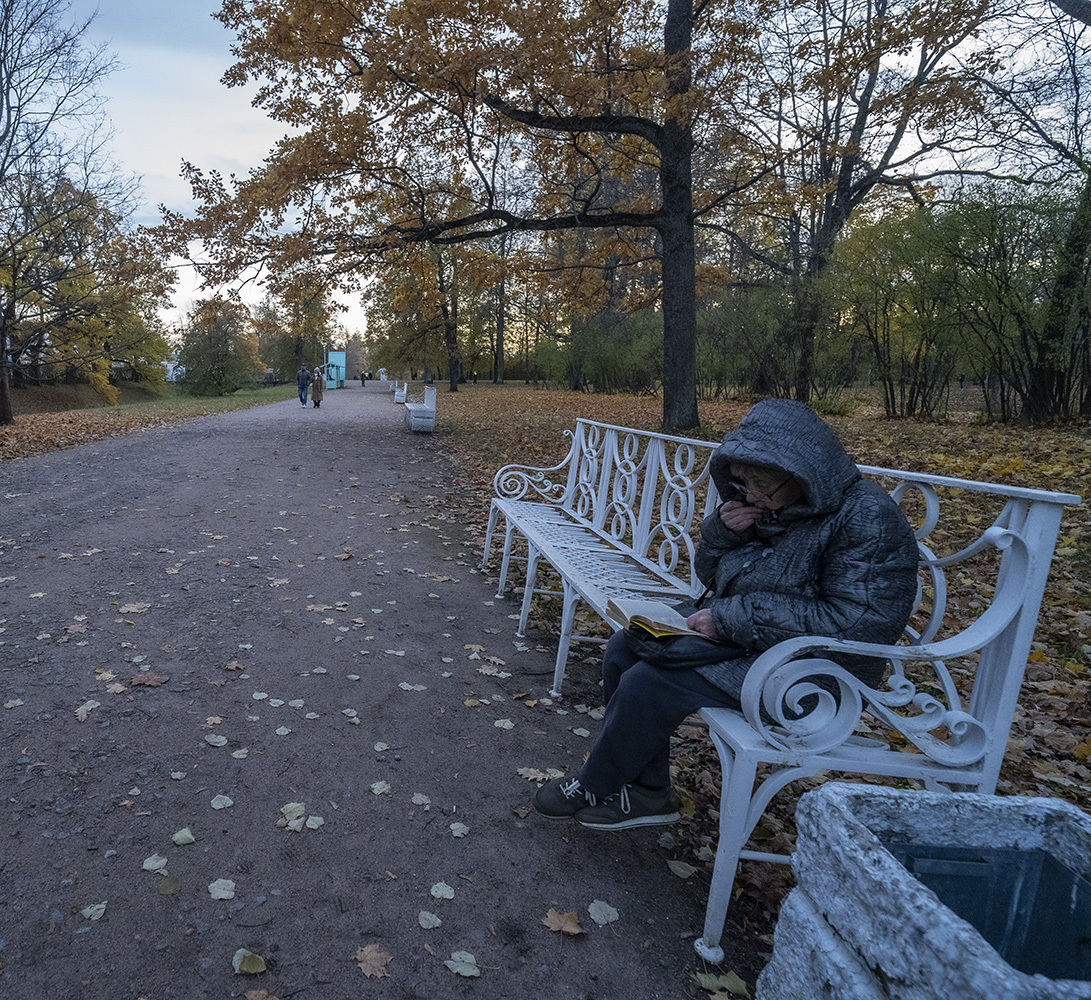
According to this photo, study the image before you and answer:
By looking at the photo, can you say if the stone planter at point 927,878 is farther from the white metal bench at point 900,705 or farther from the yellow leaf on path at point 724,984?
the yellow leaf on path at point 724,984

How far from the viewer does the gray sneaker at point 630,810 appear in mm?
2508

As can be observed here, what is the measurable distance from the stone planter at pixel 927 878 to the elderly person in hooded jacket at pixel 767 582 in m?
0.75

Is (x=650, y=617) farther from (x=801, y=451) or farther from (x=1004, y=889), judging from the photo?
(x=1004, y=889)

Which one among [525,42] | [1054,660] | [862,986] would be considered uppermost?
[525,42]

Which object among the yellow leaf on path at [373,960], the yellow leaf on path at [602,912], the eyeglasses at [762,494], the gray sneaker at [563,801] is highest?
the eyeglasses at [762,494]

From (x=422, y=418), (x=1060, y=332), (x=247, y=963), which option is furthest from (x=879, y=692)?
(x=422, y=418)

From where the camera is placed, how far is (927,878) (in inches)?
52.4

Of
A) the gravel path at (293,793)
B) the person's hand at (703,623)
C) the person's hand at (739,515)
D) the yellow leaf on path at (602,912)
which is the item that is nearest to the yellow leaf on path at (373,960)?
the gravel path at (293,793)

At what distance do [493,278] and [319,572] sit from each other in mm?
9442

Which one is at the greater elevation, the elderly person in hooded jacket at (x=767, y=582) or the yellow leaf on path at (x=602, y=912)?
the elderly person in hooded jacket at (x=767, y=582)

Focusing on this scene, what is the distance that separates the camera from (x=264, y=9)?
11.2m

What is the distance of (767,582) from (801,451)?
0.44m

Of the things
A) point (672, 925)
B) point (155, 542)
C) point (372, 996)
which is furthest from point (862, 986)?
point (155, 542)

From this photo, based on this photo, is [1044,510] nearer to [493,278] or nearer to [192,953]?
[192,953]
